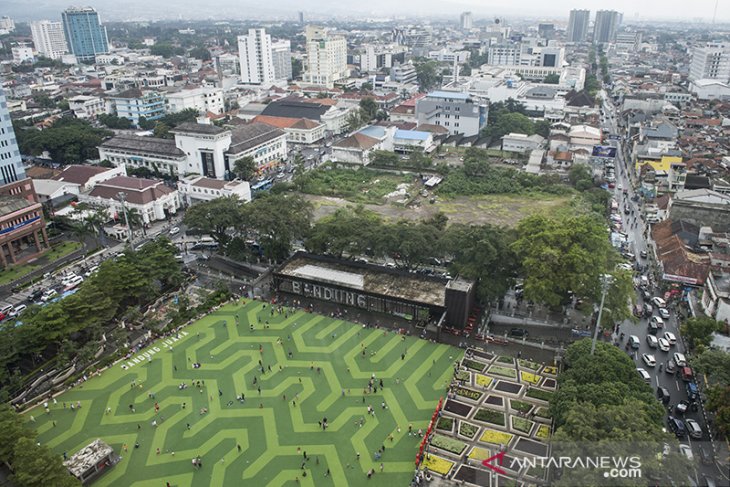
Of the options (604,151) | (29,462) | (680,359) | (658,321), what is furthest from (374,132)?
(29,462)

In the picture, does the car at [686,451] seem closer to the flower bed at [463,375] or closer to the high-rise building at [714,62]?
the flower bed at [463,375]

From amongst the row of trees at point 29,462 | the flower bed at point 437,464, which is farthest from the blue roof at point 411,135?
the row of trees at point 29,462

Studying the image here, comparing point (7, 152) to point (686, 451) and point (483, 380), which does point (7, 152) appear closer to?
point (483, 380)

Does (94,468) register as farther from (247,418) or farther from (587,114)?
(587,114)

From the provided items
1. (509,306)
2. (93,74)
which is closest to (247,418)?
(509,306)

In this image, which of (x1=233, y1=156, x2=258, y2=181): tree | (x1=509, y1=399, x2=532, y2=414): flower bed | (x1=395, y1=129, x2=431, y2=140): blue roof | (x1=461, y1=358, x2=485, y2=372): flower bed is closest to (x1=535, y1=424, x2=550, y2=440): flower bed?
(x1=509, y1=399, x2=532, y2=414): flower bed
